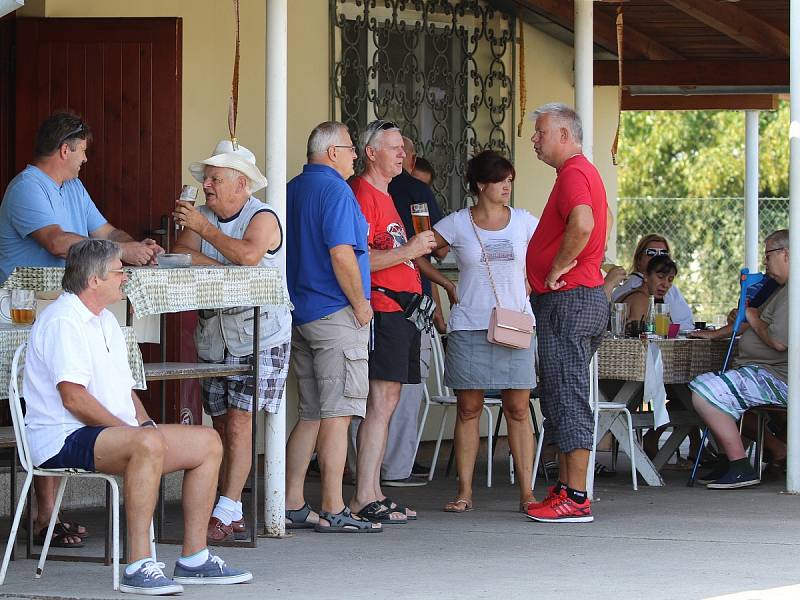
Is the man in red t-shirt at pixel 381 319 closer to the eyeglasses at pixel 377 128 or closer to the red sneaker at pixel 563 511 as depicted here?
the eyeglasses at pixel 377 128

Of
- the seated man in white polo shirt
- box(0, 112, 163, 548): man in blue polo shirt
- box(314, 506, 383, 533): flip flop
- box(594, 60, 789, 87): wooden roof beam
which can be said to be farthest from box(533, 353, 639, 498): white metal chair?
box(594, 60, 789, 87): wooden roof beam

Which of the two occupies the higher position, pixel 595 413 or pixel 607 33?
pixel 607 33

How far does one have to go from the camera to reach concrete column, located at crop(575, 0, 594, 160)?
283 inches

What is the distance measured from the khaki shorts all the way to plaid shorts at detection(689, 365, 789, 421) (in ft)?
8.44

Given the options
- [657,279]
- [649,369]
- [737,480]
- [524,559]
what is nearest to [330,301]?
[524,559]

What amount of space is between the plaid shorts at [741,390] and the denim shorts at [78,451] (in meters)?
4.20

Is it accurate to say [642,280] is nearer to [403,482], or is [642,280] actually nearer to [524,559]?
[403,482]

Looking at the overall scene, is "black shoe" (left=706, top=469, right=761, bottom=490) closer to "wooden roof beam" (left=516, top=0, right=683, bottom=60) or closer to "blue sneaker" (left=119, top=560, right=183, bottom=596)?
"wooden roof beam" (left=516, top=0, right=683, bottom=60)

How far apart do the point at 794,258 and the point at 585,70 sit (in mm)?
1390

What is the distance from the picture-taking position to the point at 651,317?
856cm

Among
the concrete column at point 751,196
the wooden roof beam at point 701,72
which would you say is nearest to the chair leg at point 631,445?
the wooden roof beam at point 701,72

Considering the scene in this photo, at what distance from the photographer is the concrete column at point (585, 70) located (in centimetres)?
720

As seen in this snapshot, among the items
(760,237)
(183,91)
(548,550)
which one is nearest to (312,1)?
(183,91)

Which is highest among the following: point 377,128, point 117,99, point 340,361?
point 117,99
